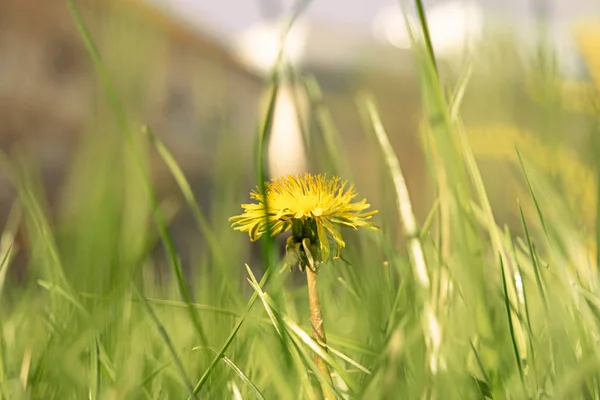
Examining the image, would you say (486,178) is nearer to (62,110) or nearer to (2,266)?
(2,266)

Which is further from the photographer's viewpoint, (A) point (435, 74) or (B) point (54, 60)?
(B) point (54, 60)

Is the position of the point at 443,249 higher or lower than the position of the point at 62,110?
lower

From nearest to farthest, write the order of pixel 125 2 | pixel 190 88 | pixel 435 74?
pixel 435 74, pixel 125 2, pixel 190 88

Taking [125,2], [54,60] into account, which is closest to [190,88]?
[54,60]

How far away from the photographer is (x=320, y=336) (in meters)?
0.18

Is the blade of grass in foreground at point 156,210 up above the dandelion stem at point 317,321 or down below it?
above

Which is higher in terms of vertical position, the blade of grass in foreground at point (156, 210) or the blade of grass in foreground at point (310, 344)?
the blade of grass in foreground at point (156, 210)

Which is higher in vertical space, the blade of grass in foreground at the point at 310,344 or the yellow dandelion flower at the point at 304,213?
the yellow dandelion flower at the point at 304,213

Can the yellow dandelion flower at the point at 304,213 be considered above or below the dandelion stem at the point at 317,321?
above

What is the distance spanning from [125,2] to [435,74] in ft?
0.64

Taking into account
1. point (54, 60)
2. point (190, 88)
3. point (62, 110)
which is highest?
point (190, 88)

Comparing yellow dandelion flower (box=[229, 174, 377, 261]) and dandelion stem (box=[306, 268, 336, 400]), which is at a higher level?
yellow dandelion flower (box=[229, 174, 377, 261])

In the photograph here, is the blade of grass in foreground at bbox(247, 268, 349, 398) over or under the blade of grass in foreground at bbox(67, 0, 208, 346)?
under

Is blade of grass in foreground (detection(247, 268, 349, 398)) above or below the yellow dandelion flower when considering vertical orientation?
below
